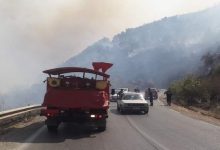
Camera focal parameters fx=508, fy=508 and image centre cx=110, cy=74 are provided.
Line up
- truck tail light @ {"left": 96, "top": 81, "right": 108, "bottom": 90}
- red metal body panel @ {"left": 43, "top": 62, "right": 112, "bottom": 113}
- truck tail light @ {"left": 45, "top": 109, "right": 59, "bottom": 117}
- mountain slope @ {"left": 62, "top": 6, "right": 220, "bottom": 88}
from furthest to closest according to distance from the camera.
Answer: mountain slope @ {"left": 62, "top": 6, "right": 220, "bottom": 88}
truck tail light @ {"left": 96, "top": 81, "right": 108, "bottom": 90}
red metal body panel @ {"left": 43, "top": 62, "right": 112, "bottom": 113}
truck tail light @ {"left": 45, "top": 109, "right": 59, "bottom": 117}

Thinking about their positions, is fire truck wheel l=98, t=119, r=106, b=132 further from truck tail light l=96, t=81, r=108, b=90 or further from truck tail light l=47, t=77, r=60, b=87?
truck tail light l=47, t=77, r=60, b=87

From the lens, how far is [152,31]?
596 feet

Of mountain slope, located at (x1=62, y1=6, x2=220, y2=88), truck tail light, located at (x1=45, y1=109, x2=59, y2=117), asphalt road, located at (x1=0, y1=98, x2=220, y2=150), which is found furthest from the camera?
mountain slope, located at (x1=62, y1=6, x2=220, y2=88)

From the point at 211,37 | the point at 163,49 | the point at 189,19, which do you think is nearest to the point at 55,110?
the point at 211,37

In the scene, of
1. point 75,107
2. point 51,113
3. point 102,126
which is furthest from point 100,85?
point 51,113

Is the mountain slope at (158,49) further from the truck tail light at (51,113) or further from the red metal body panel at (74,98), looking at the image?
the truck tail light at (51,113)

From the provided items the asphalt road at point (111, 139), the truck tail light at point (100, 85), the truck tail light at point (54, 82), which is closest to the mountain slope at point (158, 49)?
the truck tail light at point (100, 85)

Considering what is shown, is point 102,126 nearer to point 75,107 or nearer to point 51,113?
point 75,107

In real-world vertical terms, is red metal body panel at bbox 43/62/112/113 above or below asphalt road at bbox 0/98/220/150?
above

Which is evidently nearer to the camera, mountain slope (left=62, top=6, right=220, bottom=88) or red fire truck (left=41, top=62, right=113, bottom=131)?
red fire truck (left=41, top=62, right=113, bottom=131)

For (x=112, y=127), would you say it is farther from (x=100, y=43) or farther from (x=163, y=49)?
(x=100, y=43)

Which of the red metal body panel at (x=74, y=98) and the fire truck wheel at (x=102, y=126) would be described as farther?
the fire truck wheel at (x=102, y=126)

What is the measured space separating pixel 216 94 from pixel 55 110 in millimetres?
43271

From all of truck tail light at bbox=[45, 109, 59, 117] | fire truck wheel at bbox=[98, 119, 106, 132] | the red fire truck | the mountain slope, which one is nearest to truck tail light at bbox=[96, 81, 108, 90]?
the red fire truck
